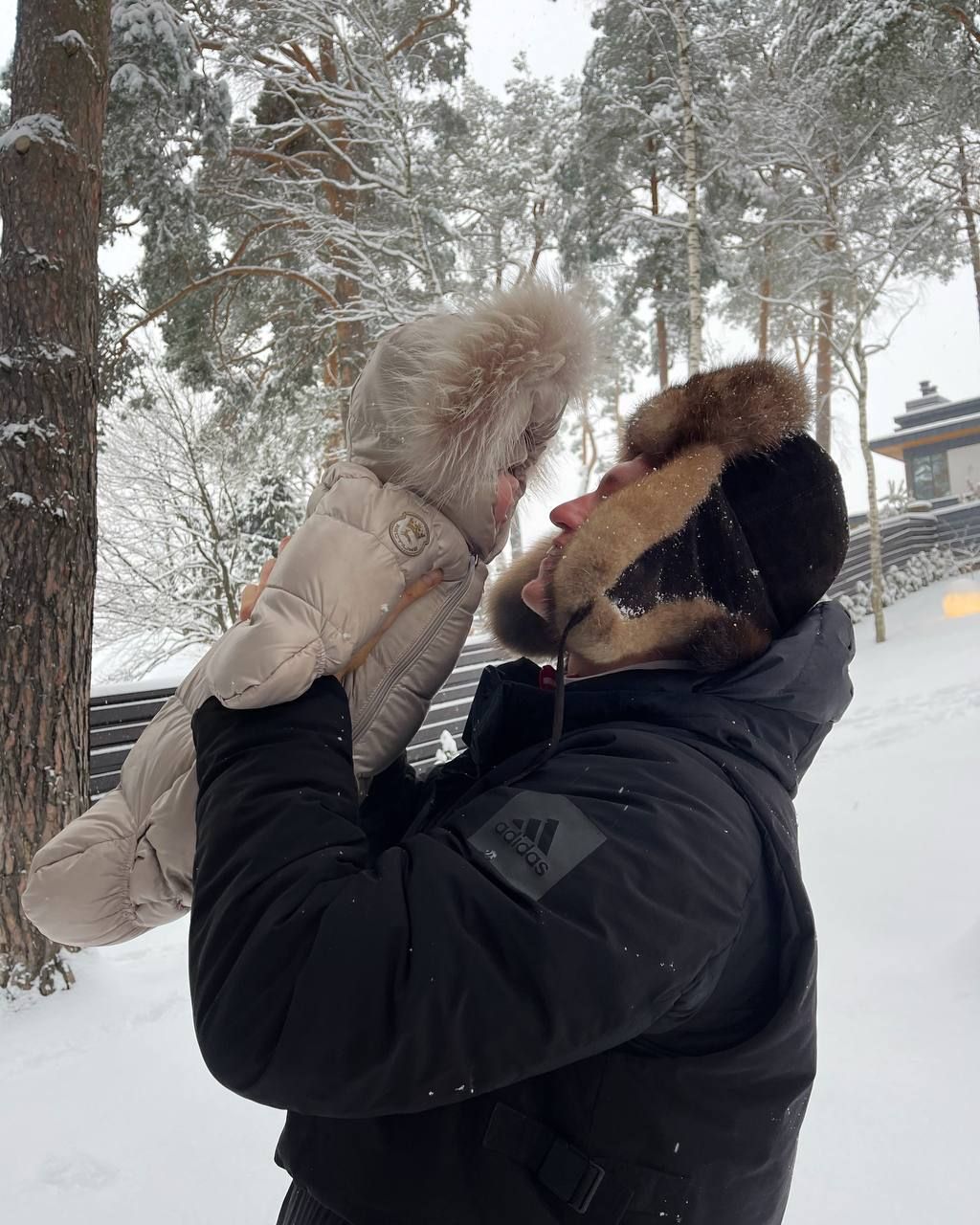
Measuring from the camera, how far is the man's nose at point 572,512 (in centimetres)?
116

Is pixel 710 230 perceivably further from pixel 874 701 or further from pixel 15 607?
pixel 15 607

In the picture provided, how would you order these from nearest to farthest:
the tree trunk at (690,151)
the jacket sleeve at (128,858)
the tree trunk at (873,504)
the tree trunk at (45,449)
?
1. the jacket sleeve at (128,858)
2. the tree trunk at (45,449)
3. the tree trunk at (690,151)
4. the tree trunk at (873,504)

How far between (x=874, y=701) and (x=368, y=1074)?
8.66 metres

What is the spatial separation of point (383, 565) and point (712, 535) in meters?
0.42

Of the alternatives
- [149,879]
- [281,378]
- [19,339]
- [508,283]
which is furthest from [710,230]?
[149,879]

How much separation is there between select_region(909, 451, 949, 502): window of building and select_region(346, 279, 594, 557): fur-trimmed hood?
983 inches

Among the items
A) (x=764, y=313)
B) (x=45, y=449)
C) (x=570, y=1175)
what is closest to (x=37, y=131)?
(x=45, y=449)

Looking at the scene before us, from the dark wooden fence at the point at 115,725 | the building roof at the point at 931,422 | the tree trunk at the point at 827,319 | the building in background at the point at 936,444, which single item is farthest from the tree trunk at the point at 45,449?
the building roof at the point at 931,422

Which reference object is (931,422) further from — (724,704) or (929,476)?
(724,704)

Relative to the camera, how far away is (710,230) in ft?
36.2

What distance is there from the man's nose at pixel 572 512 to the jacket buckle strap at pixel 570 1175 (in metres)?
0.75

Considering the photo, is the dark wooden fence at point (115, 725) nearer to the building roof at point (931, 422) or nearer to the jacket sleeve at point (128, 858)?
the jacket sleeve at point (128, 858)

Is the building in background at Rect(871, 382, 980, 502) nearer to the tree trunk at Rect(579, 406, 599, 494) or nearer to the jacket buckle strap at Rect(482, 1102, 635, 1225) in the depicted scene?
the tree trunk at Rect(579, 406, 599, 494)

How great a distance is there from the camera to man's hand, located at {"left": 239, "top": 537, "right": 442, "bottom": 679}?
3.40ft
